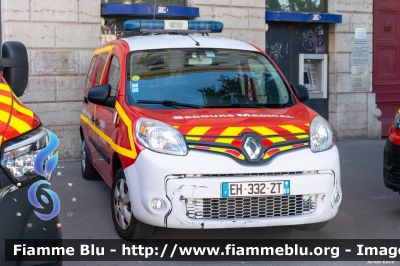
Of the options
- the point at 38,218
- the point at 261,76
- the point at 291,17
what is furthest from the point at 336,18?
the point at 38,218

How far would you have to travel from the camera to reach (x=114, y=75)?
21.5 feet

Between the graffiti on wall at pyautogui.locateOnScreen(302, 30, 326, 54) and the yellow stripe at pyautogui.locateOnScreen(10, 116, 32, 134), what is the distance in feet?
31.7

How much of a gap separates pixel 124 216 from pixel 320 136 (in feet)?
5.67

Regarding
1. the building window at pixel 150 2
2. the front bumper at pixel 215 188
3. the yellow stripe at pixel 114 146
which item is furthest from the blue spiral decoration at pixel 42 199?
the building window at pixel 150 2

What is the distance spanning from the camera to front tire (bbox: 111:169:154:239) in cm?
539

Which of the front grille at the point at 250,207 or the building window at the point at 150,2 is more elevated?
the building window at the point at 150,2

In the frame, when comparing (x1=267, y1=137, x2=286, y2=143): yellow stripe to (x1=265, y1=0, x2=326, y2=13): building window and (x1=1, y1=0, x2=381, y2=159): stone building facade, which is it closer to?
(x1=1, y1=0, x2=381, y2=159): stone building facade

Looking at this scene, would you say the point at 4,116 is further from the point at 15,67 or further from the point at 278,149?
the point at 278,149

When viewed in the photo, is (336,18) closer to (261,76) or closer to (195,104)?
(261,76)

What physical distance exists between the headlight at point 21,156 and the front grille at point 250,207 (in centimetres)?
171

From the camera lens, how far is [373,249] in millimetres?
5520

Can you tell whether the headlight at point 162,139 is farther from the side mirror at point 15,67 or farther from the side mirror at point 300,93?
the side mirror at point 300,93

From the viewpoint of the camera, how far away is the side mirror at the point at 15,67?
4387mm

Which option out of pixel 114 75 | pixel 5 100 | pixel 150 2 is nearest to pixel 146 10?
pixel 150 2
